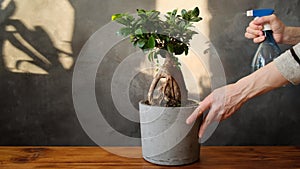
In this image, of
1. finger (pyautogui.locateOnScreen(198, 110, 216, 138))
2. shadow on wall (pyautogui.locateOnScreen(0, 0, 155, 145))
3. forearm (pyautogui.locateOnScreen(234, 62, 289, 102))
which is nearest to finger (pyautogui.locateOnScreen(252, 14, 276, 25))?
forearm (pyautogui.locateOnScreen(234, 62, 289, 102))

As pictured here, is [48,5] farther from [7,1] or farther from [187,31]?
[187,31]

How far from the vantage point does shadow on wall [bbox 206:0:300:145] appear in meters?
1.67

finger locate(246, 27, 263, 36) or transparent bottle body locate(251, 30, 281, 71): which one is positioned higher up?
finger locate(246, 27, 263, 36)

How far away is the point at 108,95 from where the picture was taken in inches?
68.6

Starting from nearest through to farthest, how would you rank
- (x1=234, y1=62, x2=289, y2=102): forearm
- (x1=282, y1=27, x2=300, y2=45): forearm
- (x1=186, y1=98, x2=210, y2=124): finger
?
1. (x1=234, y1=62, x2=289, y2=102): forearm
2. (x1=186, y1=98, x2=210, y2=124): finger
3. (x1=282, y1=27, x2=300, y2=45): forearm

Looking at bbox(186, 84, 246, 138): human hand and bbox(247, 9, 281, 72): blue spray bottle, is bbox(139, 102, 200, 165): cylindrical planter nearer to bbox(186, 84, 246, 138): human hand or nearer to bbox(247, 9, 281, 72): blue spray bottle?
bbox(186, 84, 246, 138): human hand

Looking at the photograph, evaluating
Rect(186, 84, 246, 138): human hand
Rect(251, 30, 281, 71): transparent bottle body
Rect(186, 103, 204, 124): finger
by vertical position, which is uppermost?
Rect(251, 30, 281, 71): transparent bottle body

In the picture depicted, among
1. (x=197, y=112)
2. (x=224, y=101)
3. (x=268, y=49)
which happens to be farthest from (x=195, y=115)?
(x=268, y=49)

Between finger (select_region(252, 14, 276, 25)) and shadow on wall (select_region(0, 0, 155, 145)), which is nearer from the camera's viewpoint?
finger (select_region(252, 14, 276, 25))

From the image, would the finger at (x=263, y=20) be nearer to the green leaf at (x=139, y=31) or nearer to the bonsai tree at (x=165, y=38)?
the bonsai tree at (x=165, y=38)

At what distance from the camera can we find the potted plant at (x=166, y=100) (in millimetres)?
1167

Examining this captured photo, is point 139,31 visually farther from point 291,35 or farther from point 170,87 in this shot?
point 291,35

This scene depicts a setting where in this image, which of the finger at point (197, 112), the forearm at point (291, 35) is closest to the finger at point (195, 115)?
the finger at point (197, 112)

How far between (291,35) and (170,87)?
60cm
